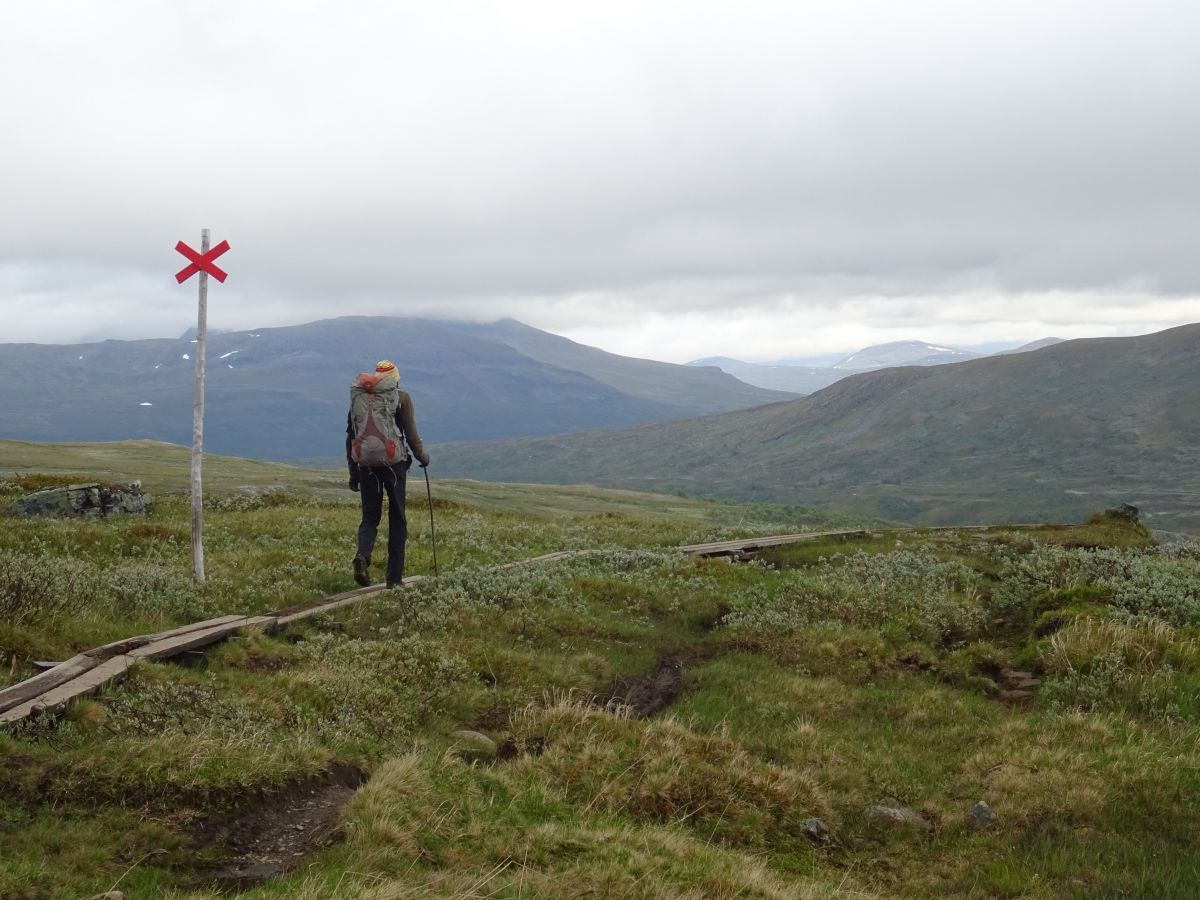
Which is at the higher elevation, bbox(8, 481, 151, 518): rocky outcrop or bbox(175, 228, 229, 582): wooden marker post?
bbox(175, 228, 229, 582): wooden marker post

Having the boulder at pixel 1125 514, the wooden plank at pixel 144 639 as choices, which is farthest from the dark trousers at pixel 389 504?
the boulder at pixel 1125 514

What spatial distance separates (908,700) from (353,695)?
8299 millimetres

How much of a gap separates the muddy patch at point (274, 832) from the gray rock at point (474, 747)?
1774mm

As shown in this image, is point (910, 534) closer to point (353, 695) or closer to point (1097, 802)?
point (1097, 802)

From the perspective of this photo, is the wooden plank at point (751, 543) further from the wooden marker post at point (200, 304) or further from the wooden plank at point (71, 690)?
the wooden plank at point (71, 690)

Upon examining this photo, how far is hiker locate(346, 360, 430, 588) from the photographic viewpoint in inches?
715

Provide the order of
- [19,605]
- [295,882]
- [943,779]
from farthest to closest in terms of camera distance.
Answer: [19,605], [943,779], [295,882]

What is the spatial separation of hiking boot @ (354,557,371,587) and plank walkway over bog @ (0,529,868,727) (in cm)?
25

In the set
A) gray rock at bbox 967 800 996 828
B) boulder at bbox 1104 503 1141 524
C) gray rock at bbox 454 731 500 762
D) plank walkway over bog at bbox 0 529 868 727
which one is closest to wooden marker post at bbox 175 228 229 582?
plank walkway over bog at bbox 0 529 868 727

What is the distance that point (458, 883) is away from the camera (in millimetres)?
7598

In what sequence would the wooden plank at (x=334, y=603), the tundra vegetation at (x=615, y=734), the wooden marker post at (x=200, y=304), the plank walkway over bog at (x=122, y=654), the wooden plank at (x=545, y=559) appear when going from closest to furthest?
the tundra vegetation at (x=615, y=734) → the plank walkway over bog at (x=122, y=654) → the wooden plank at (x=334, y=603) → the wooden marker post at (x=200, y=304) → the wooden plank at (x=545, y=559)

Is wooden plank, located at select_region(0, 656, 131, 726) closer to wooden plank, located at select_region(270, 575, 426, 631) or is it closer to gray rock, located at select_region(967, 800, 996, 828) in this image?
wooden plank, located at select_region(270, 575, 426, 631)

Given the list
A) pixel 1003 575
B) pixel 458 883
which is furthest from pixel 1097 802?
pixel 1003 575

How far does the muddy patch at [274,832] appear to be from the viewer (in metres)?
8.07
